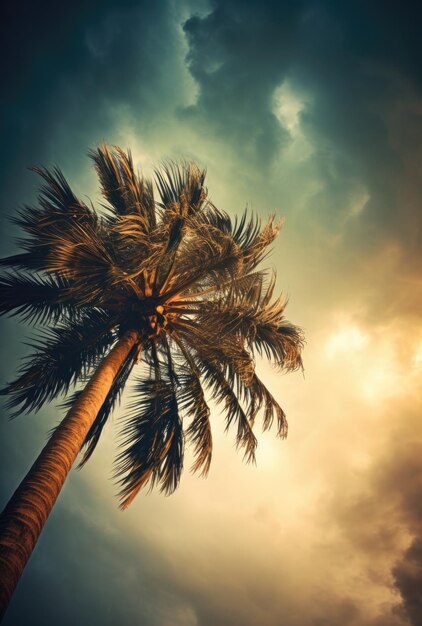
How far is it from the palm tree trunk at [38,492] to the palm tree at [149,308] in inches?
7.4

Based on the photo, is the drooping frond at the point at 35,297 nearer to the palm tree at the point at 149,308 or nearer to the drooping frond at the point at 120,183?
the palm tree at the point at 149,308

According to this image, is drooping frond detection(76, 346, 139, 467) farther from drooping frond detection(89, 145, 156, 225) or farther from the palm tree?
drooping frond detection(89, 145, 156, 225)

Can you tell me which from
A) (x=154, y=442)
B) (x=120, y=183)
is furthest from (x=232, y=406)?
(x=120, y=183)

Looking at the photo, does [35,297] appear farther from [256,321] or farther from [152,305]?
[256,321]

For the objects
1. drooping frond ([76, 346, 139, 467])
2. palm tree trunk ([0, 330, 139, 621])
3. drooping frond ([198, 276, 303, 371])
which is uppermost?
drooping frond ([198, 276, 303, 371])

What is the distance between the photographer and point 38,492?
3.83 meters

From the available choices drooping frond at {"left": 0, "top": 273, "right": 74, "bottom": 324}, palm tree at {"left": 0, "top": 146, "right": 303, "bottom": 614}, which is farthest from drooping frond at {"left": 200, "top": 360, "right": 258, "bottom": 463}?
drooping frond at {"left": 0, "top": 273, "right": 74, "bottom": 324}

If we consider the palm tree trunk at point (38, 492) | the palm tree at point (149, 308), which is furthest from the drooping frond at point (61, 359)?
the palm tree trunk at point (38, 492)

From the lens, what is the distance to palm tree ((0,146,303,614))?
613 cm

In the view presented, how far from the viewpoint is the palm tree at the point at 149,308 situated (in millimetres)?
6129

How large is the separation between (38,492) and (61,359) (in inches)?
159

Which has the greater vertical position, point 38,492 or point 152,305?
point 152,305

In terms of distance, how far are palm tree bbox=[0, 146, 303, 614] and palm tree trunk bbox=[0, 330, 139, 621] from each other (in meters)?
0.19

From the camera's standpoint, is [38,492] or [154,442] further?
[154,442]
